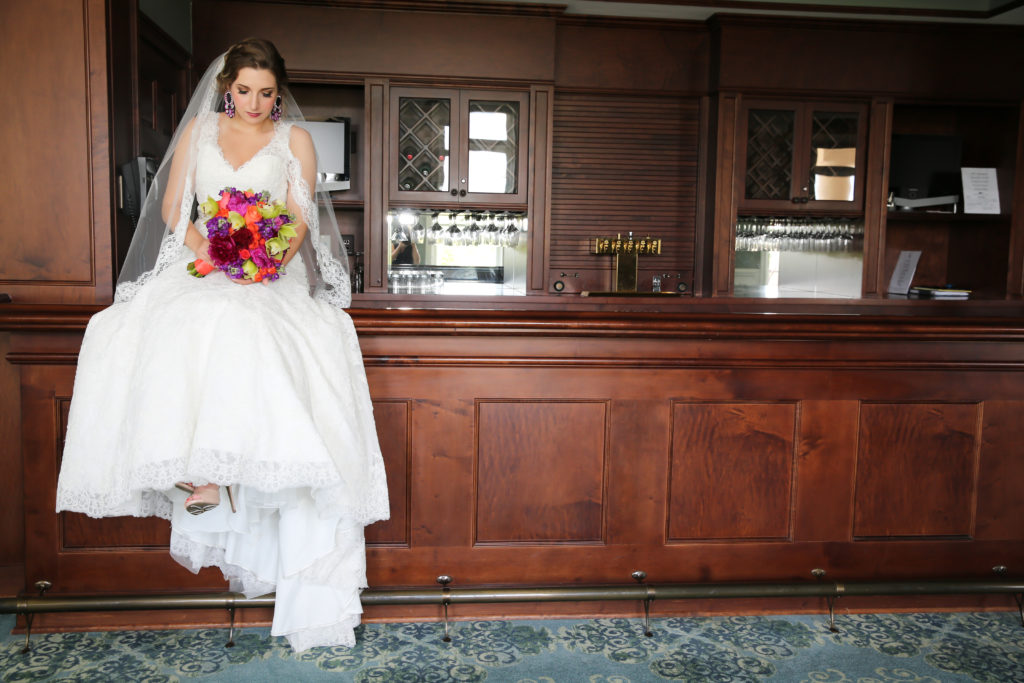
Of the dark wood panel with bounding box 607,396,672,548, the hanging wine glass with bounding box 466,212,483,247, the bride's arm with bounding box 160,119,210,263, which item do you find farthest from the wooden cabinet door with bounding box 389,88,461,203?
the dark wood panel with bounding box 607,396,672,548

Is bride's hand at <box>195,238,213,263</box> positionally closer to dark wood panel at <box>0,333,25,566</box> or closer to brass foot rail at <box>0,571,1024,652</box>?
brass foot rail at <box>0,571,1024,652</box>

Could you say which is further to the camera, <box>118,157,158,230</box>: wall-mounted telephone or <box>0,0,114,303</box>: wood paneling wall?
<box>118,157,158,230</box>: wall-mounted telephone

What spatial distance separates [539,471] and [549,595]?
1.24ft

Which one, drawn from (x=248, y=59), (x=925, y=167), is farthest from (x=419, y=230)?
(x=925, y=167)

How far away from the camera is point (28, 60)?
8.93 feet

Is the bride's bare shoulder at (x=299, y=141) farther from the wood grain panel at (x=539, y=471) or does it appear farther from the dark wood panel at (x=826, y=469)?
the dark wood panel at (x=826, y=469)

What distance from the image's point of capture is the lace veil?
2223 mm

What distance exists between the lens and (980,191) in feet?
16.8

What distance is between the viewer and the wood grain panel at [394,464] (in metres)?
2.44

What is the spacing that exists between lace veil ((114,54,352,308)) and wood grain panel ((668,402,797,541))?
1185mm

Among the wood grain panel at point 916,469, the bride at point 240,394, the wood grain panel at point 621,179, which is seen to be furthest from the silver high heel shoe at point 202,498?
the wood grain panel at point 621,179

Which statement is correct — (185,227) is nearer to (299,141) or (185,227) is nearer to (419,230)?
(299,141)

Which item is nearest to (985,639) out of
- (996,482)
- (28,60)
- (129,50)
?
(996,482)

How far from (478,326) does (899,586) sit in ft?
5.19
